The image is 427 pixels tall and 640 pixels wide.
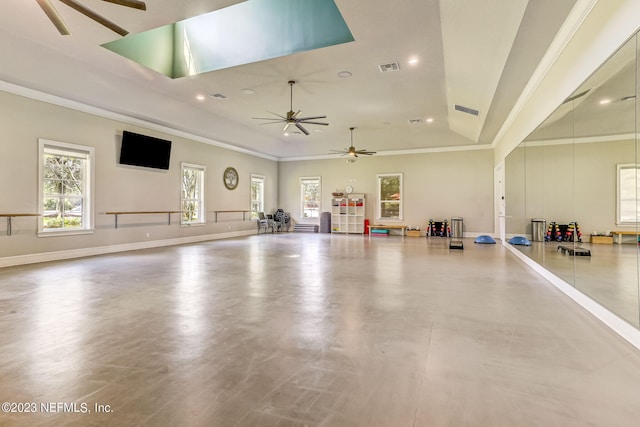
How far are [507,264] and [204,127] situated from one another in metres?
8.43

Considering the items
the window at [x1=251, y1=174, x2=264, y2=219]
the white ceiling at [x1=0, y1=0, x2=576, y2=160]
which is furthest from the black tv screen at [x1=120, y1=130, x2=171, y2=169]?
the window at [x1=251, y1=174, x2=264, y2=219]

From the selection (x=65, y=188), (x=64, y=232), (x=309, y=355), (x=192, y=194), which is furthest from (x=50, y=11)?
(x=192, y=194)

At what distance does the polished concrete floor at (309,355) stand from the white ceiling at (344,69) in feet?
11.2

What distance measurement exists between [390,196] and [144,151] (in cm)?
886

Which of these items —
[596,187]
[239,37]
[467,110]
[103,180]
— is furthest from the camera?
[467,110]

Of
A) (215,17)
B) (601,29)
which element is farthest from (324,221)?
(601,29)

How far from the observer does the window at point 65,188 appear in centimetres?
648

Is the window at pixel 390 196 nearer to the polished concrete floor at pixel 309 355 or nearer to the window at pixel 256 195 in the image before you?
the window at pixel 256 195

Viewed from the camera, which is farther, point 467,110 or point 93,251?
point 467,110

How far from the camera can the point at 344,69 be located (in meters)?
5.85

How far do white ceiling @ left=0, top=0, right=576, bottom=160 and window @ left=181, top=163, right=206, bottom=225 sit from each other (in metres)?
1.18

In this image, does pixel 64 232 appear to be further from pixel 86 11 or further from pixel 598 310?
pixel 598 310

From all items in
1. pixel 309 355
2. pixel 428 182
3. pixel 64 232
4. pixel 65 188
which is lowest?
pixel 309 355

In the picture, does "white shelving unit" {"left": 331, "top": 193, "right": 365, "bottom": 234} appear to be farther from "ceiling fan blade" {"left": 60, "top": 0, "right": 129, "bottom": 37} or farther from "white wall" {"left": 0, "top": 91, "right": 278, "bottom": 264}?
"ceiling fan blade" {"left": 60, "top": 0, "right": 129, "bottom": 37}
